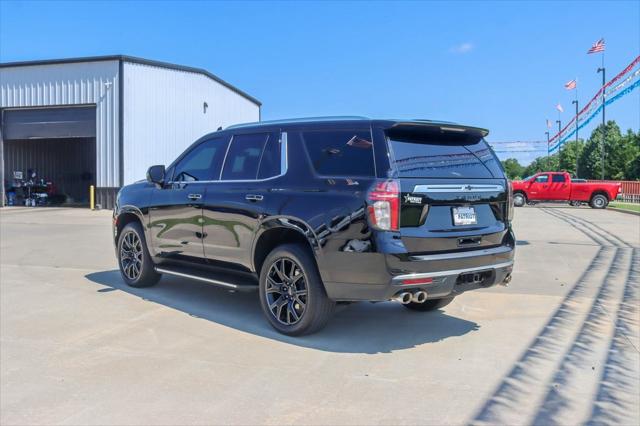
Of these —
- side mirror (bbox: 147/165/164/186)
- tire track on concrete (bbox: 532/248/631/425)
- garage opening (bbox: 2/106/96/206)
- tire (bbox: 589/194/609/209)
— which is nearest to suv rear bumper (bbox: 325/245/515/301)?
tire track on concrete (bbox: 532/248/631/425)

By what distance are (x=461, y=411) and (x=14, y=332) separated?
4.06 meters

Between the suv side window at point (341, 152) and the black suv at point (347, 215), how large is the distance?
0.01m

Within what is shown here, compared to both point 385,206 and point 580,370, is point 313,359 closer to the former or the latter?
point 385,206

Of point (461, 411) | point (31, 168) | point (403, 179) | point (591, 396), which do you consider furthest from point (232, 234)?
point (31, 168)

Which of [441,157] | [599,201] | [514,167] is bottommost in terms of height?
[599,201]

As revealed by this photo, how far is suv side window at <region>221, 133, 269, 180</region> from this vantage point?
5.30 m

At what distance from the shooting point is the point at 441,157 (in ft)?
15.0

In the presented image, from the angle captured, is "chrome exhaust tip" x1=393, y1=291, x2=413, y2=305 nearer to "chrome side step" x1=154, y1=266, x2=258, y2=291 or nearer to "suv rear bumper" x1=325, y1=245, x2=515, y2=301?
"suv rear bumper" x1=325, y1=245, x2=515, y2=301

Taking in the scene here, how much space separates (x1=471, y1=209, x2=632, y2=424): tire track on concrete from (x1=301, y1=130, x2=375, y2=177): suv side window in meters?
1.88

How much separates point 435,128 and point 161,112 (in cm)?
2307

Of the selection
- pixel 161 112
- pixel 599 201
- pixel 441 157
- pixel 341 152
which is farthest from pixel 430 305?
pixel 599 201

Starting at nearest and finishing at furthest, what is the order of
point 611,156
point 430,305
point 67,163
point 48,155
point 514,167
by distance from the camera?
1. point 430,305
2. point 48,155
3. point 67,163
4. point 611,156
5. point 514,167

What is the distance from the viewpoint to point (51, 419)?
3.18m

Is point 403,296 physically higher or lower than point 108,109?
lower
